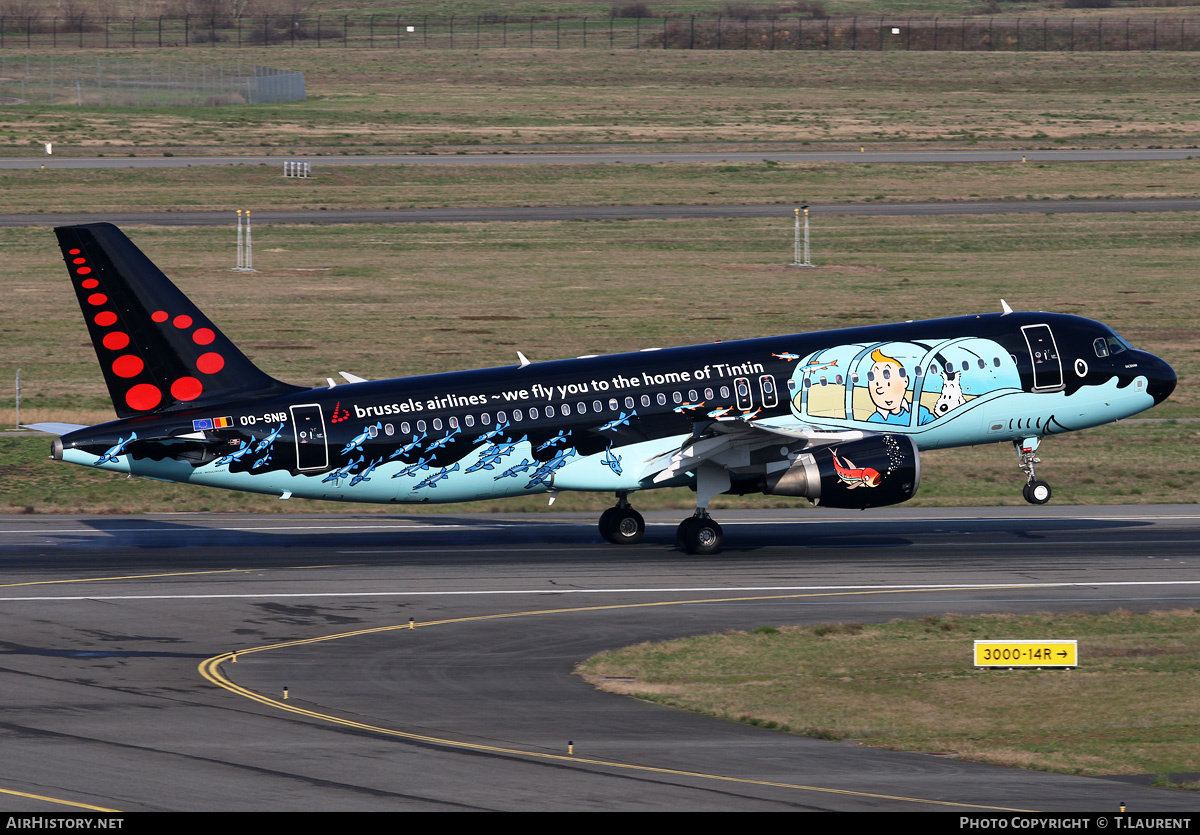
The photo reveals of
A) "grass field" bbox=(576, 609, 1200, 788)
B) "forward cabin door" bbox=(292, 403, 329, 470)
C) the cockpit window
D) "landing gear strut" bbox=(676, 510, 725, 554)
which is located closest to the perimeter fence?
"forward cabin door" bbox=(292, 403, 329, 470)

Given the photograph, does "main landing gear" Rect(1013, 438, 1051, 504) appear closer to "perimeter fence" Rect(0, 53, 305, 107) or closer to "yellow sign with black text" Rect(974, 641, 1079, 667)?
"yellow sign with black text" Rect(974, 641, 1079, 667)

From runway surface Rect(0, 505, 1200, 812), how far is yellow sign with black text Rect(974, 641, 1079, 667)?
6.19 ft

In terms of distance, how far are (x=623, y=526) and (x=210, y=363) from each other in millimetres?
11873

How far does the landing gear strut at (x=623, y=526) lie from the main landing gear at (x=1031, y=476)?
10425 mm

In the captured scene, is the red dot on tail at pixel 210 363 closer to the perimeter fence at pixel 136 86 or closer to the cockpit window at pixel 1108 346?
the cockpit window at pixel 1108 346

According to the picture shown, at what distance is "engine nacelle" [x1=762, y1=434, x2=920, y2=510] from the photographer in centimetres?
3869

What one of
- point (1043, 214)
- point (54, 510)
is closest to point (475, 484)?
point (54, 510)

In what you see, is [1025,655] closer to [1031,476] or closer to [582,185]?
[1031,476]

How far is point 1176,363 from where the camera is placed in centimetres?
6525

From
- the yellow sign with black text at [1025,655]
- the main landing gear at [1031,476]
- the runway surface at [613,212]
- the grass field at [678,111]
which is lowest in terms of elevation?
the yellow sign with black text at [1025,655]

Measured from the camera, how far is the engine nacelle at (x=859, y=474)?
38.7 m

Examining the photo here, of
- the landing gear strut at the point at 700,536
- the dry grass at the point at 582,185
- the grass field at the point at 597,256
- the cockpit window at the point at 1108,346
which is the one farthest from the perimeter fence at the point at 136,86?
the cockpit window at the point at 1108,346

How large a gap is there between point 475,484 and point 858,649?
39.7 ft

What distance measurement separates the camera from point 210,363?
3806 cm
